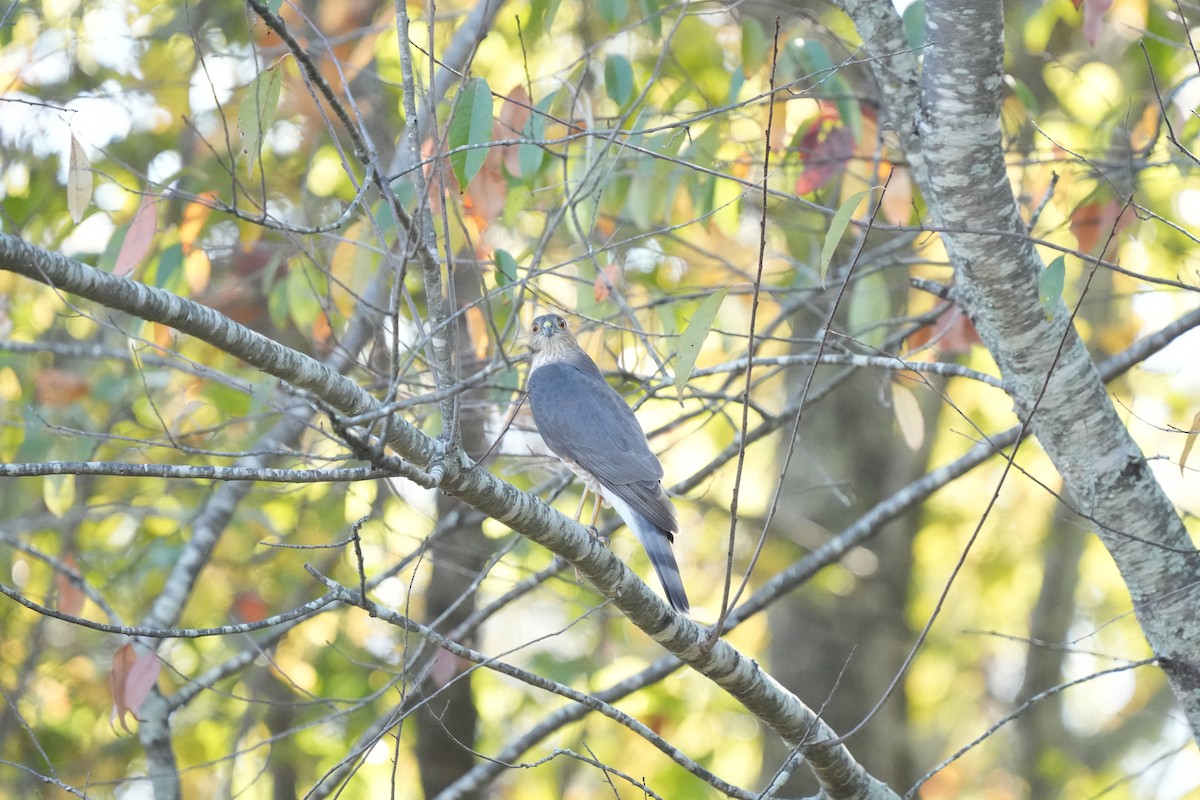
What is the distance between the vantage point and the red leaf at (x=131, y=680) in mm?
3508

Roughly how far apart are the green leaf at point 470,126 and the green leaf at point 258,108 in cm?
47

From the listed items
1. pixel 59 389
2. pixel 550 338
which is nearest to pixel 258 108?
pixel 550 338

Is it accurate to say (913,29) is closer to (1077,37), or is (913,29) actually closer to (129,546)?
(1077,37)

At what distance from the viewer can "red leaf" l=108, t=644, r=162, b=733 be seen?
3.51 meters

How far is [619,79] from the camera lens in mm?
3789

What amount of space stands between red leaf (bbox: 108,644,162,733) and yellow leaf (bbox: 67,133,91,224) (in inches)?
60.6

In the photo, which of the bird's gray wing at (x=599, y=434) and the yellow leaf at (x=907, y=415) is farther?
the yellow leaf at (x=907, y=415)

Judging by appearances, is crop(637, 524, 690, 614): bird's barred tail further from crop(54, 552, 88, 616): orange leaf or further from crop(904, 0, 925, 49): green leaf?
crop(54, 552, 88, 616): orange leaf

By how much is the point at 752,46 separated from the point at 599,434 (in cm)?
161

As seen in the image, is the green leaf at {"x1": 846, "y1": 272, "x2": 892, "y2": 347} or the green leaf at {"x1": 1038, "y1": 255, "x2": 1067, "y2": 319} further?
the green leaf at {"x1": 846, "y1": 272, "x2": 892, "y2": 347}

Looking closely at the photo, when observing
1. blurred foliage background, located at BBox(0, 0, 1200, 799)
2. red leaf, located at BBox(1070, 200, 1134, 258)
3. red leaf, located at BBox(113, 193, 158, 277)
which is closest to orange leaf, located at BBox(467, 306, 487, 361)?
blurred foliage background, located at BBox(0, 0, 1200, 799)

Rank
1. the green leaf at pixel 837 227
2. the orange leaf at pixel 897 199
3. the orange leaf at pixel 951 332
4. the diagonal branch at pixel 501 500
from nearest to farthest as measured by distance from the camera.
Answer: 1. the diagonal branch at pixel 501 500
2. the green leaf at pixel 837 227
3. the orange leaf at pixel 951 332
4. the orange leaf at pixel 897 199

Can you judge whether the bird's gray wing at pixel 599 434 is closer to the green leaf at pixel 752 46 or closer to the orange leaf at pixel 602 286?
the orange leaf at pixel 602 286

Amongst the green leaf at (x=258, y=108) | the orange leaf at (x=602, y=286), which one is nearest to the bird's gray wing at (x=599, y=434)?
the orange leaf at (x=602, y=286)
